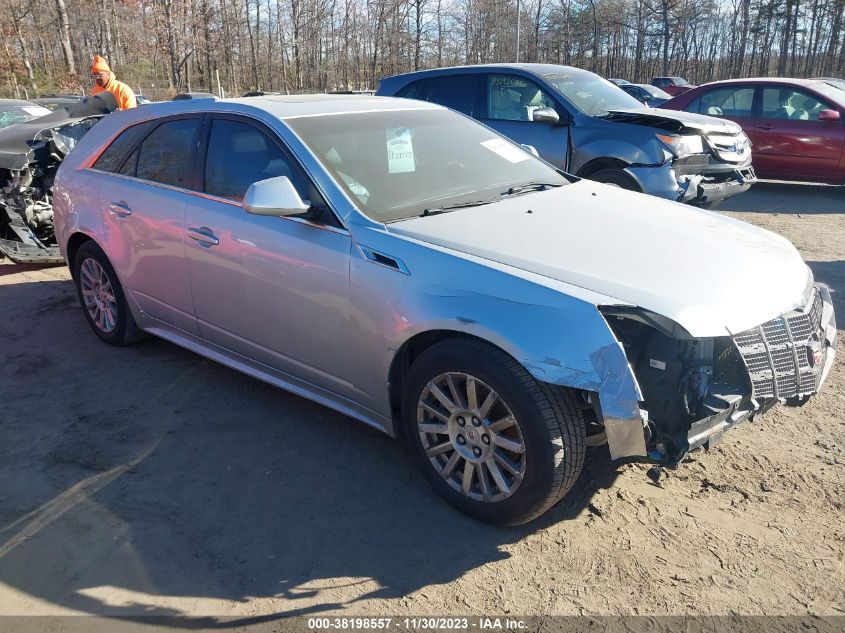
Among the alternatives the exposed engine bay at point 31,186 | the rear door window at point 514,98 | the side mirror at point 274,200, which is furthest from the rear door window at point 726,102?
the side mirror at point 274,200

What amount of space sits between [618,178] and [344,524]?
18.0 ft

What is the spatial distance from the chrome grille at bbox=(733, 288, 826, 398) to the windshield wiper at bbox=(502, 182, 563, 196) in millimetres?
1561

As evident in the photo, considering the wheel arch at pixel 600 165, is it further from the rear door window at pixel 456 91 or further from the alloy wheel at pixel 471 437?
the alloy wheel at pixel 471 437

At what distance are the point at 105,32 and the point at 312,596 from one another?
137 feet

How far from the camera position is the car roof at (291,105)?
391cm

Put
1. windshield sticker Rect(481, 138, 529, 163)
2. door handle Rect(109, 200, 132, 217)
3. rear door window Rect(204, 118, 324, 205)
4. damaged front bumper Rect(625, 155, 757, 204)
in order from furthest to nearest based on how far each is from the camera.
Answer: damaged front bumper Rect(625, 155, 757, 204) → door handle Rect(109, 200, 132, 217) → windshield sticker Rect(481, 138, 529, 163) → rear door window Rect(204, 118, 324, 205)

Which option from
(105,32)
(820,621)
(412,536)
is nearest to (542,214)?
(412,536)

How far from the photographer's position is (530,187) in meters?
4.02

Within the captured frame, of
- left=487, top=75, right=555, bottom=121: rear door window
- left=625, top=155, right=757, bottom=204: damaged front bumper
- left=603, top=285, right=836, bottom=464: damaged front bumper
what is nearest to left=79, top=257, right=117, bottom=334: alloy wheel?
left=603, top=285, right=836, bottom=464: damaged front bumper

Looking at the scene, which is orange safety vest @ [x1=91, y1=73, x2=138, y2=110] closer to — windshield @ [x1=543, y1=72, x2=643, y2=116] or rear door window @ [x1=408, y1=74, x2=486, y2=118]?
rear door window @ [x1=408, y1=74, x2=486, y2=118]

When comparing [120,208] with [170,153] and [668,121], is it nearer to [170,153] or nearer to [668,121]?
[170,153]

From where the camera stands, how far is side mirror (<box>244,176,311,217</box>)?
A: 3.27 meters

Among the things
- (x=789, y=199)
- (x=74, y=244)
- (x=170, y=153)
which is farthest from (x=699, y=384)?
(x=789, y=199)

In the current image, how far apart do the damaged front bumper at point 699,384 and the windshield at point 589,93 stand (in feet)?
17.8
